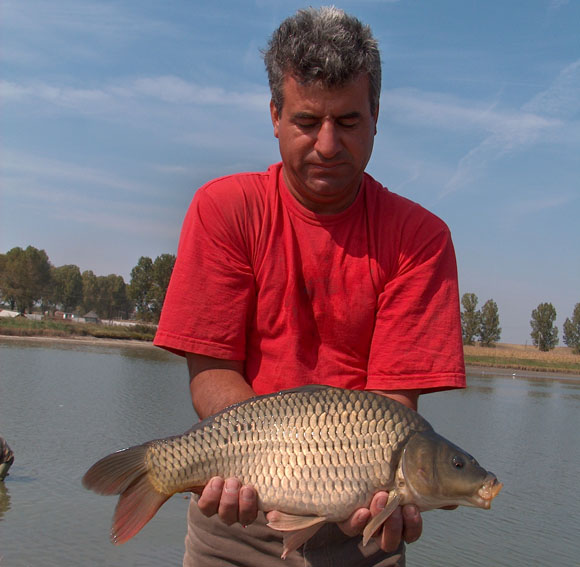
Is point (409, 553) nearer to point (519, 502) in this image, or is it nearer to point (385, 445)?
point (519, 502)

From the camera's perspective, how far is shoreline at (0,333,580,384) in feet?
158

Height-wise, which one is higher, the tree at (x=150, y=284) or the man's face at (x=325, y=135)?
the tree at (x=150, y=284)

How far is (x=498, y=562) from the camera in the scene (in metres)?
8.99

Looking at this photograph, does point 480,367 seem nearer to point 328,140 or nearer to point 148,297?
point 148,297

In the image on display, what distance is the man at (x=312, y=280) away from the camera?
262cm

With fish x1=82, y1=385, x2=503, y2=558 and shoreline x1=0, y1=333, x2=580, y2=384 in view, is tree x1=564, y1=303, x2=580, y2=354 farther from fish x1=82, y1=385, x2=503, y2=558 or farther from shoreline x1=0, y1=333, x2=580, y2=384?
fish x1=82, y1=385, x2=503, y2=558

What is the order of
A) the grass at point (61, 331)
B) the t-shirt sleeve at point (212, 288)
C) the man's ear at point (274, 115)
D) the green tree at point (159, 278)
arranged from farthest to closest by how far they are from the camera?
the green tree at point (159, 278), the grass at point (61, 331), the man's ear at point (274, 115), the t-shirt sleeve at point (212, 288)

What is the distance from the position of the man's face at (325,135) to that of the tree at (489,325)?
84845 millimetres

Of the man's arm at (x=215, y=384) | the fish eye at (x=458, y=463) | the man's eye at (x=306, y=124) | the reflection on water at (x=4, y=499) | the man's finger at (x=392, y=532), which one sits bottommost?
the reflection on water at (x=4, y=499)

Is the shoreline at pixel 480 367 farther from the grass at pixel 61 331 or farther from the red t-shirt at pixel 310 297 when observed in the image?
the red t-shirt at pixel 310 297

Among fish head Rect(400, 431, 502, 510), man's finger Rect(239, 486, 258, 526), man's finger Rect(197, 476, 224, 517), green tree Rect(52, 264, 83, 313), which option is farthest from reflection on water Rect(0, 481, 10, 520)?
green tree Rect(52, 264, 83, 313)

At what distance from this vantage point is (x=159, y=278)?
83188 millimetres

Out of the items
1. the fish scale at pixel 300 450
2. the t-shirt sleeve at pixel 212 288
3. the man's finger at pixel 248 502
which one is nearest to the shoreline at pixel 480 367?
the t-shirt sleeve at pixel 212 288

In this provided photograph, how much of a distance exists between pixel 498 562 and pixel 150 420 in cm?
980
